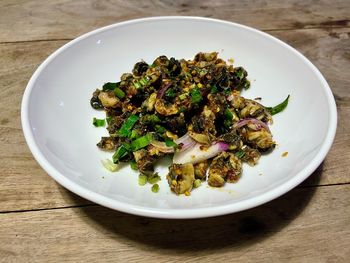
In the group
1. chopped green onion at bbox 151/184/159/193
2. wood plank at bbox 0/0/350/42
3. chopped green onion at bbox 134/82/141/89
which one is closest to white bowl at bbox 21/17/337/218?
chopped green onion at bbox 151/184/159/193

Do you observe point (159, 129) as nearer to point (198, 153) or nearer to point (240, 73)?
point (198, 153)

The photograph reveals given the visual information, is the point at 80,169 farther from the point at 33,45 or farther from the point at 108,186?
the point at 33,45

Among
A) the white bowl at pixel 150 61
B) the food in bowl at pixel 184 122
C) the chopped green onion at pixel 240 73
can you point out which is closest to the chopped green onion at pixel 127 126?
the food in bowl at pixel 184 122

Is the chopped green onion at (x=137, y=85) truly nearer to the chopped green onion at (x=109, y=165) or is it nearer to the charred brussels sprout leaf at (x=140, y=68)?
the charred brussels sprout leaf at (x=140, y=68)

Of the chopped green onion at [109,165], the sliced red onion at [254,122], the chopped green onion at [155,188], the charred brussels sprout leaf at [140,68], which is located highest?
the charred brussels sprout leaf at [140,68]

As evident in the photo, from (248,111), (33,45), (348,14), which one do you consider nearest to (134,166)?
(248,111)

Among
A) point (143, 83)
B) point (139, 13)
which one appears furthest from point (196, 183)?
point (139, 13)

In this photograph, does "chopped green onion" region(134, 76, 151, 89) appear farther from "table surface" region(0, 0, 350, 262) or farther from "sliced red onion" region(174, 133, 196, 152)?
"table surface" region(0, 0, 350, 262)
